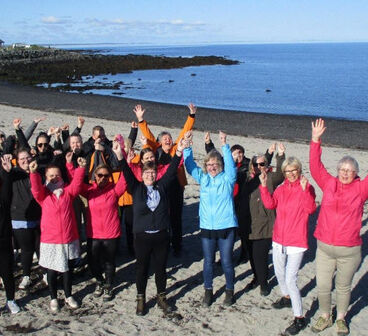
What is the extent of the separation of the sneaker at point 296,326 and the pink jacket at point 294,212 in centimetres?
87

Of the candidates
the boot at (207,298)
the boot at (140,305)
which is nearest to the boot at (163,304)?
the boot at (140,305)

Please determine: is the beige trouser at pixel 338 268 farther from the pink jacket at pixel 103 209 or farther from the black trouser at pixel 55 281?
the black trouser at pixel 55 281

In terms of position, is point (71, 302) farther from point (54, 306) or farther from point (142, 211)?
point (142, 211)

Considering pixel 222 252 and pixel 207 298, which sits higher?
pixel 222 252

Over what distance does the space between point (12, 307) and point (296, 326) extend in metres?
3.39

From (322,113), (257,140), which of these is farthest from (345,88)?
(257,140)

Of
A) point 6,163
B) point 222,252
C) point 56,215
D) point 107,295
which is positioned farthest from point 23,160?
point 222,252

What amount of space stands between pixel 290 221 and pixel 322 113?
94.2ft

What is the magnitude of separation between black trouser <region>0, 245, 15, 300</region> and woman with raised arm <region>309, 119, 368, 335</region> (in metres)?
3.62

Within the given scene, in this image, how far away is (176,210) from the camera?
7.20 metres

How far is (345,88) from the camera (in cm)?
4938

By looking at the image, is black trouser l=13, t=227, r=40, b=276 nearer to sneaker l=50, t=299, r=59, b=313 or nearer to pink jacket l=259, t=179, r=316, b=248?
sneaker l=50, t=299, r=59, b=313

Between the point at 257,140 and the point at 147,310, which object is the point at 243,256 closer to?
the point at 147,310

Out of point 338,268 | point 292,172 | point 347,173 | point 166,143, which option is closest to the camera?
point 347,173
